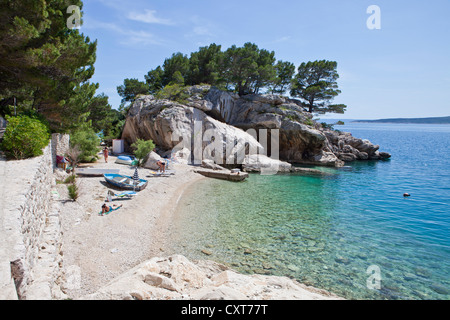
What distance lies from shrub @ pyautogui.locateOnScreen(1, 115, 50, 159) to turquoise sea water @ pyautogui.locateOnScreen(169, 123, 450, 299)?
738 cm

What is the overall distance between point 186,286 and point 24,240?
4.25 metres

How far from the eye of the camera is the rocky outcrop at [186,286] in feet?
18.6

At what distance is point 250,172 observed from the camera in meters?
29.5

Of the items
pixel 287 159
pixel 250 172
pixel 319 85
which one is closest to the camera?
pixel 250 172

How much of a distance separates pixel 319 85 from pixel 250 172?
28.6 metres

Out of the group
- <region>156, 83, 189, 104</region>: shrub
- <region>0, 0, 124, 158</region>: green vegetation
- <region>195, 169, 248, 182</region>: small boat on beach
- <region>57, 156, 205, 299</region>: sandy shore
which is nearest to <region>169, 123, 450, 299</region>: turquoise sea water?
<region>195, 169, 248, 182</region>: small boat on beach

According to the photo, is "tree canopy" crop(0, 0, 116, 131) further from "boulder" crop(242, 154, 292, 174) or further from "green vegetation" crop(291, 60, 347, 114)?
"green vegetation" crop(291, 60, 347, 114)

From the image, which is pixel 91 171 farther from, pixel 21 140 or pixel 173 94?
pixel 173 94

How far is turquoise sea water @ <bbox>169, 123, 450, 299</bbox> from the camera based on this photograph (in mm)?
9656

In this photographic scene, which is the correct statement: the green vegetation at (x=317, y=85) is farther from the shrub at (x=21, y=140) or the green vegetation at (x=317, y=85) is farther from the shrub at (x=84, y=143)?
the shrub at (x=21, y=140)

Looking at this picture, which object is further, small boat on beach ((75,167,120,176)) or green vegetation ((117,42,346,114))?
green vegetation ((117,42,346,114))

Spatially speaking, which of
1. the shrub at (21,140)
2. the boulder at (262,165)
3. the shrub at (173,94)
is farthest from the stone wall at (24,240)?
the shrub at (173,94)
